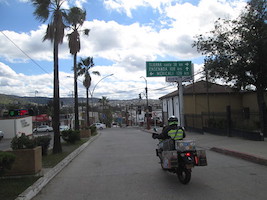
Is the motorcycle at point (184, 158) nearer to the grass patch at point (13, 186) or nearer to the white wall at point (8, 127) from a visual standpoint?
the grass patch at point (13, 186)

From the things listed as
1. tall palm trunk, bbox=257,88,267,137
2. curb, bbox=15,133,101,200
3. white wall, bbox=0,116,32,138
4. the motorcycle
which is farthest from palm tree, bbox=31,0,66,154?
white wall, bbox=0,116,32,138

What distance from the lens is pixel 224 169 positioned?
28.5ft

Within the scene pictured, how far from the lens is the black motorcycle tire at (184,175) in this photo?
6.65 meters

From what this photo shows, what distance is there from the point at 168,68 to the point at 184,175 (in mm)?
17067

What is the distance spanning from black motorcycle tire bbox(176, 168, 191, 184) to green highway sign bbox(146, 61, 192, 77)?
1649 centimetres

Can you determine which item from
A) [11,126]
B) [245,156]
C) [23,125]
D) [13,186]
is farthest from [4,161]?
[23,125]

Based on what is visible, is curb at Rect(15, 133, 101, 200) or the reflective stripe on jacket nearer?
curb at Rect(15, 133, 101, 200)

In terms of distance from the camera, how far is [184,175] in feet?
22.9

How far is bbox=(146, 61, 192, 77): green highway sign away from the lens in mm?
23117

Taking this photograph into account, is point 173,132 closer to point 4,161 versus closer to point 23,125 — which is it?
point 4,161

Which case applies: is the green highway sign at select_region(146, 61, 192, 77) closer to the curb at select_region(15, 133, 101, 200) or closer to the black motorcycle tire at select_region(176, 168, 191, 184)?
the curb at select_region(15, 133, 101, 200)

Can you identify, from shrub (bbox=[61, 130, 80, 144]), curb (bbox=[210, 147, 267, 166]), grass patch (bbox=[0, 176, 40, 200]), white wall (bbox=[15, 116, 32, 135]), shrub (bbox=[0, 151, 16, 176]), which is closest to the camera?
grass patch (bbox=[0, 176, 40, 200])

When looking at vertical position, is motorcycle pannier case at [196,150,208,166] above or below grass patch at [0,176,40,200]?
above

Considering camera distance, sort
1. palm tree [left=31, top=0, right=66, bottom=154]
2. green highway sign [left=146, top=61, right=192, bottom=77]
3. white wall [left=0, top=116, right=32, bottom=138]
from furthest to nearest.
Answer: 1. white wall [left=0, top=116, right=32, bottom=138]
2. green highway sign [left=146, top=61, right=192, bottom=77]
3. palm tree [left=31, top=0, right=66, bottom=154]
